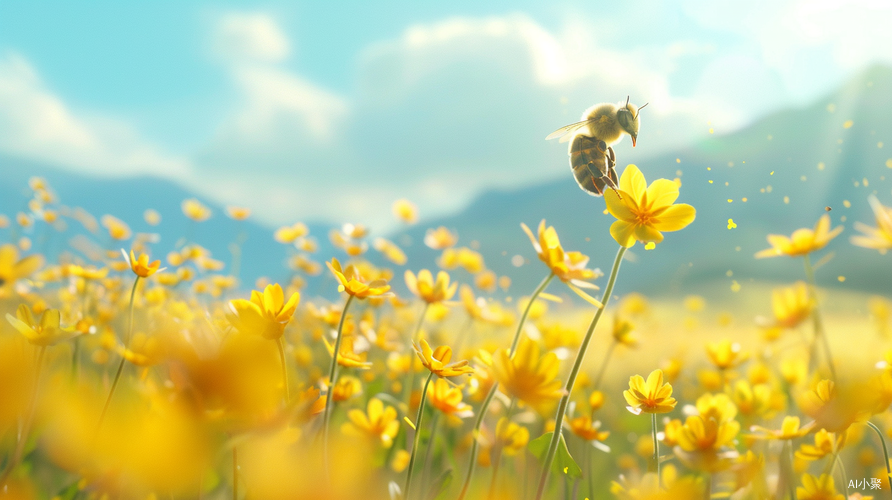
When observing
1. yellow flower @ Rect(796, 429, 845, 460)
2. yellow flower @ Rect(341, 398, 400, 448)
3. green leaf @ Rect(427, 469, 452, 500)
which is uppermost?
yellow flower @ Rect(796, 429, 845, 460)

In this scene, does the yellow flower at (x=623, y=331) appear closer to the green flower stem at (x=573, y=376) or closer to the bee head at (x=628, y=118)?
the bee head at (x=628, y=118)

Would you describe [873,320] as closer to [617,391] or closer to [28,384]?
[617,391]

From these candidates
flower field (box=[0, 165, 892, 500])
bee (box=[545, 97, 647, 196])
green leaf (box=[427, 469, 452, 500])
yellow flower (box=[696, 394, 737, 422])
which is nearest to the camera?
flower field (box=[0, 165, 892, 500])

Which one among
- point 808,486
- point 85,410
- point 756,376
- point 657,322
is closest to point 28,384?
point 85,410

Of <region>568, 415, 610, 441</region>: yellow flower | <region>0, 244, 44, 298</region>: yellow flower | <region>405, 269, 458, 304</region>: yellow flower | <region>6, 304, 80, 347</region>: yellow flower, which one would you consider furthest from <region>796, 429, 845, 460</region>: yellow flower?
<region>0, 244, 44, 298</region>: yellow flower

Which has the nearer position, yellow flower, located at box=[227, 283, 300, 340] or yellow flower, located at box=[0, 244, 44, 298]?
yellow flower, located at box=[227, 283, 300, 340]

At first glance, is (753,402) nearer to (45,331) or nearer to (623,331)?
(623,331)

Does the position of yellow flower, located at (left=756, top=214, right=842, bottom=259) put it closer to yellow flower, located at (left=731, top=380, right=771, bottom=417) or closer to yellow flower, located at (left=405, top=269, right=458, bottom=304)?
yellow flower, located at (left=731, top=380, right=771, bottom=417)

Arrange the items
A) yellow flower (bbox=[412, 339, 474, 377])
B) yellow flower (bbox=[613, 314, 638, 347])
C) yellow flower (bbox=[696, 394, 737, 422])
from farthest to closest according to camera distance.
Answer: yellow flower (bbox=[613, 314, 638, 347]) → yellow flower (bbox=[696, 394, 737, 422]) → yellow flower (bbox=[412, 339, 474, 377])
